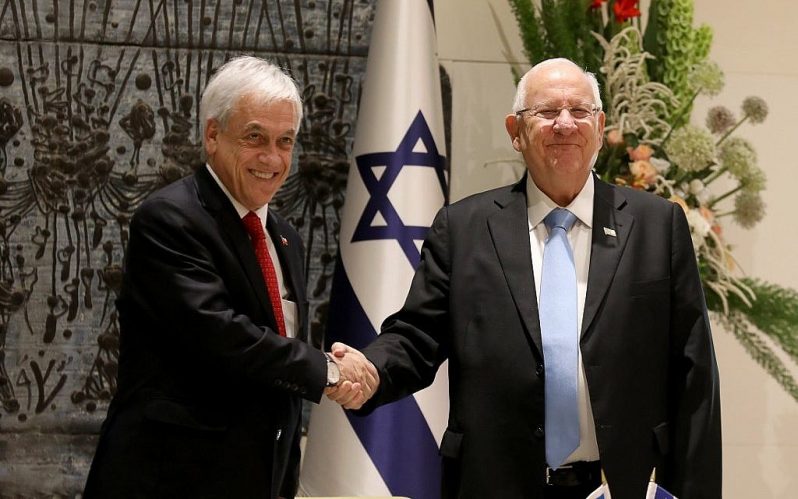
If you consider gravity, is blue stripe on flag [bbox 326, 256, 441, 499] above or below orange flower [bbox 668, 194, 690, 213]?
below

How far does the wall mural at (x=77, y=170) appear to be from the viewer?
4.13 meters

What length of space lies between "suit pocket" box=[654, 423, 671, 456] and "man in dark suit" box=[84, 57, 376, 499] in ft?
2.63

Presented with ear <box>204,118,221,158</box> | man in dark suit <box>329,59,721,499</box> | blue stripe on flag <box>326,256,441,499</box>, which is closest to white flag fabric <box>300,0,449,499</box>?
blue stripe on flag <box>326,256,441,499</box>

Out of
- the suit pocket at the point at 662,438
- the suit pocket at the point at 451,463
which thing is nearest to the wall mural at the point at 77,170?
the suit pocket at the point at 451,463

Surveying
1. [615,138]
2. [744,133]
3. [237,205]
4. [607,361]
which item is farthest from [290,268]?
[744,133]

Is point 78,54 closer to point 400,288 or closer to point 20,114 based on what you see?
point 20,114

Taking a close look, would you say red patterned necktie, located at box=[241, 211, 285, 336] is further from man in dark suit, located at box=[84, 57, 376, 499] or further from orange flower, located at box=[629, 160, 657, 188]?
orange flower, located at box=[629, 160, 657, 188]

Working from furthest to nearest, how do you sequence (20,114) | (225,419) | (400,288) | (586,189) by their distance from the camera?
1. (20,114)
2. (400,288)
3. (586,189)
4. (225,419)

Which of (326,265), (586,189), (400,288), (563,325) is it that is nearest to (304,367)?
(563,325)

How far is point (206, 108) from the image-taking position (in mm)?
2650

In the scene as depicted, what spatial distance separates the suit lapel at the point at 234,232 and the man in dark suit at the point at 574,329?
384 mm

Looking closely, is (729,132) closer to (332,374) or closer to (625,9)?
(625,9)

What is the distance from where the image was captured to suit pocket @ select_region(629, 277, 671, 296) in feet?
7.97

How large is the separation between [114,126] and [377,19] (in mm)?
1142
